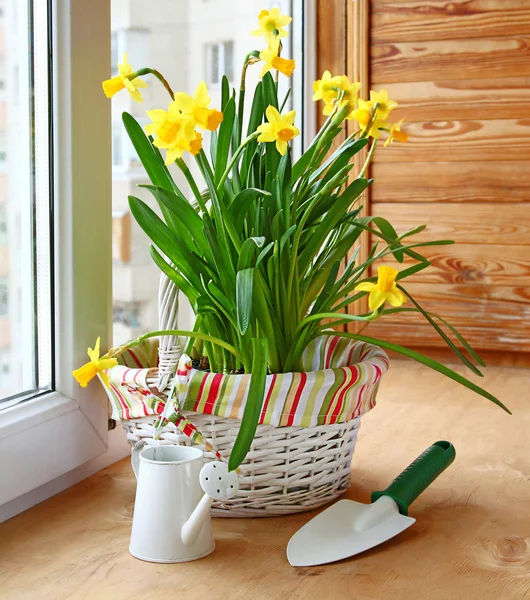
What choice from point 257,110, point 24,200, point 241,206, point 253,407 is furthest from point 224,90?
point 253,407

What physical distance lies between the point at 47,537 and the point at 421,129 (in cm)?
137

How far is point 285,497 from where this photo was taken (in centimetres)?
82

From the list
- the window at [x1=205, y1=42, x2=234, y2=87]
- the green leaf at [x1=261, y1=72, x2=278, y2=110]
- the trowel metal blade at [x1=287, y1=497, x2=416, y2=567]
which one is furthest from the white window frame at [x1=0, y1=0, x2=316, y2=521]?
the window at [x1=205, y1=42, x2=234, y2=87]

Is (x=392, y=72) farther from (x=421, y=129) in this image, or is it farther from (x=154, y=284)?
(x=154, y=284)

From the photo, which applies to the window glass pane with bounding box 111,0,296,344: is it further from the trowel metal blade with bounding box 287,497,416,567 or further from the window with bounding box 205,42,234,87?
the trowel metal blade with bounding box 287,497,416,567

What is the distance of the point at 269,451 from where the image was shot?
79 cm

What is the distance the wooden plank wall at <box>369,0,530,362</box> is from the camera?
1.78 meters

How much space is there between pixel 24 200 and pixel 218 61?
0.66 meters

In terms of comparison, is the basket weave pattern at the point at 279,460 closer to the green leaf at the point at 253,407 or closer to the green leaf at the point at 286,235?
the green leaf at the point at 253,407

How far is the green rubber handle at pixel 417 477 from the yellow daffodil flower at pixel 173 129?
0.41 meters

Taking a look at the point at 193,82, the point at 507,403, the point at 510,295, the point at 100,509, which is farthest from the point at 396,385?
the point at 100,509

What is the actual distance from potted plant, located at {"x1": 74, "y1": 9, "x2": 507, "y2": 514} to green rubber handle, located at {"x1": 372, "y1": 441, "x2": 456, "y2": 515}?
0.07m

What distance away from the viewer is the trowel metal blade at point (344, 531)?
731 millimetres

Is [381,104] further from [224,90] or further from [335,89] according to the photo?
[224,90]
